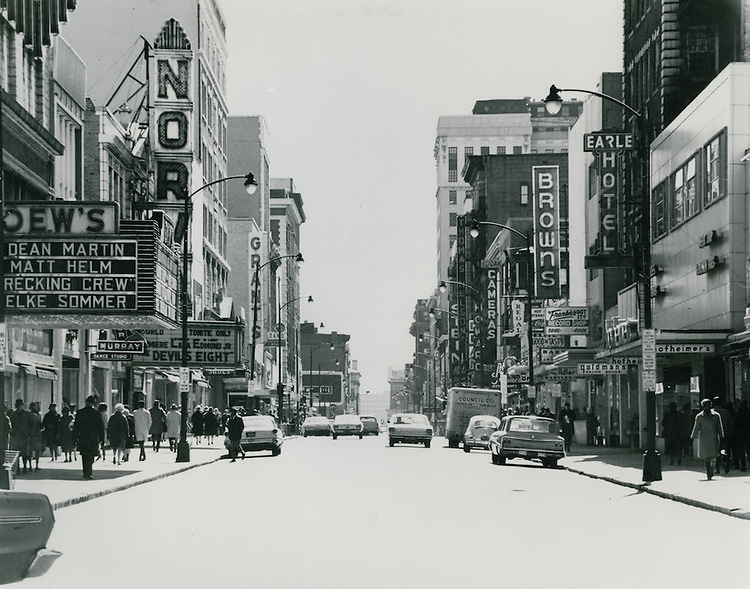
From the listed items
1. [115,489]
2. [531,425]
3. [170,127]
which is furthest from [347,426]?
[115,489]

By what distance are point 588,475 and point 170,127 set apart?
34.9m

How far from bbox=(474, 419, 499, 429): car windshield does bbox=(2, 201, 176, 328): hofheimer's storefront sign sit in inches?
866

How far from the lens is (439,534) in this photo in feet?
56.3

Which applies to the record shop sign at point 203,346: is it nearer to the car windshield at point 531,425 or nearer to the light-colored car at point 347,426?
the car windshield at point 531,425

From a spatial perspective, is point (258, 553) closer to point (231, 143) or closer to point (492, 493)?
point (492, 493)

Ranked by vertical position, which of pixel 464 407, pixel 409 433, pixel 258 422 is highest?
pixel 464 407

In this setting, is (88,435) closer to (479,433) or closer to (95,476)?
(95,476)

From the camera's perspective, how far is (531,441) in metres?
38.9

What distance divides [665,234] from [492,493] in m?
22.0

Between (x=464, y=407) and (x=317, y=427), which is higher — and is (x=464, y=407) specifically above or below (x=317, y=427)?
above

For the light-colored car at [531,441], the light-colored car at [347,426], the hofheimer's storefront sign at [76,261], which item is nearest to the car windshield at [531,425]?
the light-colored car at [531,441]

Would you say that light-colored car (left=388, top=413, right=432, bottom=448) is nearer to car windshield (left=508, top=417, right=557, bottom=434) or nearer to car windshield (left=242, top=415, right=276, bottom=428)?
car windshield (left=242, top=415, right=276, bottom=428)

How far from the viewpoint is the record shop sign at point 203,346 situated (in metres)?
57.3

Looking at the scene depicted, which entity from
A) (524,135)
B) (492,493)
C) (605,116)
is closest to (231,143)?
(524,135)
